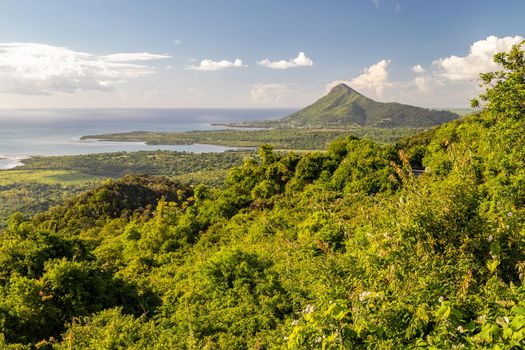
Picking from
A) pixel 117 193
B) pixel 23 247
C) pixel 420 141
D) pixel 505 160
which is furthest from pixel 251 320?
pixel 117 193

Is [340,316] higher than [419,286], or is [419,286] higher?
[419,286]

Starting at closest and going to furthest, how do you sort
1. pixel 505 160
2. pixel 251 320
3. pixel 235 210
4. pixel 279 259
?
pixel 251 320, pixel 505 160, pixel 279 259, pixel 235 210

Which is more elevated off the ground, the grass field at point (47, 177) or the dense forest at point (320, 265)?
the dense forest at point (320, 265)

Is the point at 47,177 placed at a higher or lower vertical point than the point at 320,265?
lower

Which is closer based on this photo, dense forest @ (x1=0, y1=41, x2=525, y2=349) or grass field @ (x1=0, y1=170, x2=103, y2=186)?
dense forest @ (x1=0, y1=41, x2=525, y2=349)

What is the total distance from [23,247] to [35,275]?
5.03 ft

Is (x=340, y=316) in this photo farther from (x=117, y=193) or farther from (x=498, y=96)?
(x=117, y=193)

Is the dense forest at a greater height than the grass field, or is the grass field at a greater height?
the dense forest

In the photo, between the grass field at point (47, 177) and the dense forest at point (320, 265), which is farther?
the grass field at point (47, 177)

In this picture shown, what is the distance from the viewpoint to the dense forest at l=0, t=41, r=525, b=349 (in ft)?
14.5

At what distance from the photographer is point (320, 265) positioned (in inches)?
256

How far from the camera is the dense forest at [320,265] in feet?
14.5

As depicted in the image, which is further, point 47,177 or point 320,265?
point 47,177

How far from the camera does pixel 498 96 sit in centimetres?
1180
